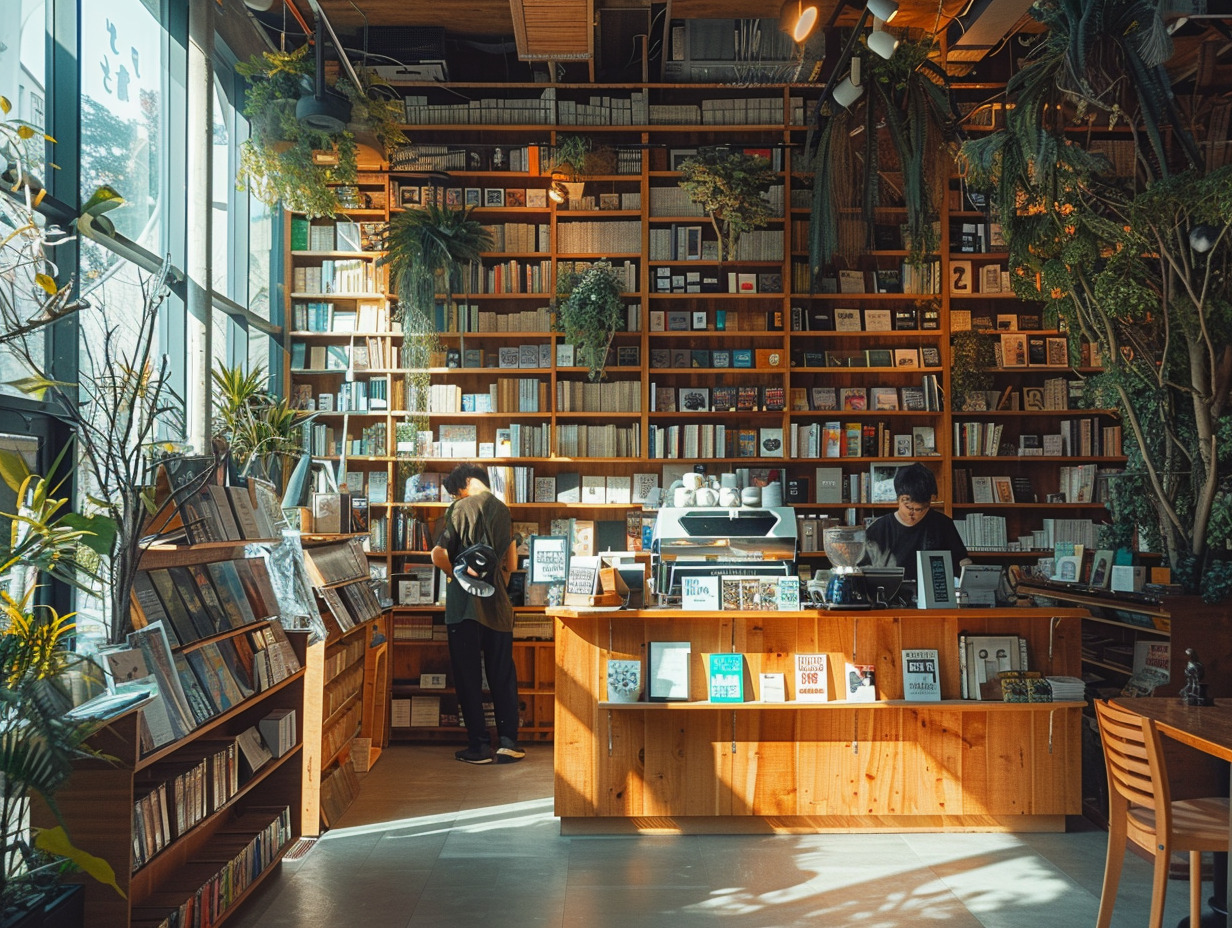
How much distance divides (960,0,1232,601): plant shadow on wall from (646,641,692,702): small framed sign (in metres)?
2.59

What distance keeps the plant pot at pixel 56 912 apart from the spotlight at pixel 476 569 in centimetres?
352

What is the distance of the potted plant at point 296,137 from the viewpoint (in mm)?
5562

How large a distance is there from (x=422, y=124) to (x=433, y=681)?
3929 mm

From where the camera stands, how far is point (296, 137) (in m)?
5.62

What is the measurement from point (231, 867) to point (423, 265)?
13.5 feet

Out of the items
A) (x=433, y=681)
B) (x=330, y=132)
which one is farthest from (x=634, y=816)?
(x=330, y=132)

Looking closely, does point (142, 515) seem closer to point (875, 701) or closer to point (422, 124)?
point (875, 701)

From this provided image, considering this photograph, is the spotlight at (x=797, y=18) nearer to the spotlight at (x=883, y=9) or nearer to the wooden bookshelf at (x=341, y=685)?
the spotlight at (x=883, y=9)

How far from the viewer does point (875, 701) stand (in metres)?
4.75

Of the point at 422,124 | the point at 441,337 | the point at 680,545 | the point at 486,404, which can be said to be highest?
the point at 422,124

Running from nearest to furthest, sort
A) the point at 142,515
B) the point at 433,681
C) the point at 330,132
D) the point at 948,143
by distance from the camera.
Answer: the point at 142,515 → the point at 330,132 → the point at 948,143 → the point at 433,681

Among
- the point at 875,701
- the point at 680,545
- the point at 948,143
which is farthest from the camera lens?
the point at 948,143

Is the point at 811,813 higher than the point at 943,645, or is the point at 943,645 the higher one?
the point at 943,645

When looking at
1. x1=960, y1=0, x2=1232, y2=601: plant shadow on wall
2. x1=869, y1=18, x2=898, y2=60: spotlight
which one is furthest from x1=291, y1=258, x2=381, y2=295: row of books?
x1=960, y1=0, x2=1232, y2=601: plant shadow on wall
